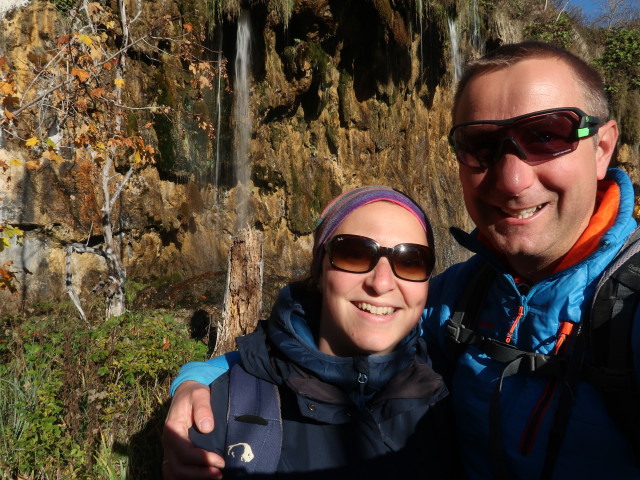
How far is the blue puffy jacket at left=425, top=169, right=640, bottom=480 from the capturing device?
1449mm

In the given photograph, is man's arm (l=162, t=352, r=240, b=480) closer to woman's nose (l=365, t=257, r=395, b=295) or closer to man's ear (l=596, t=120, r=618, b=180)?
woman's nose (l=365, t=257, r=395, b=295)

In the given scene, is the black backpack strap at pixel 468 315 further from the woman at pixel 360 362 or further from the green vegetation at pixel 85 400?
the green vegetation at pixel 85 400

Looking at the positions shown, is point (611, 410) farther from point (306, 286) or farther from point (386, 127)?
point (386, 127)

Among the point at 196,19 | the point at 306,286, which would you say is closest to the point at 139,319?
the point at 306,286

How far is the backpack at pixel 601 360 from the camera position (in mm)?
1369

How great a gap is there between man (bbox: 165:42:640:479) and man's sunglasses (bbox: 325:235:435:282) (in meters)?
0.30

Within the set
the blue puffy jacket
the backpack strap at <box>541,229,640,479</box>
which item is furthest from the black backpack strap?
the backpack strap at <box>541,229,640,479</box>

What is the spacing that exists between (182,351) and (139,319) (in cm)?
68

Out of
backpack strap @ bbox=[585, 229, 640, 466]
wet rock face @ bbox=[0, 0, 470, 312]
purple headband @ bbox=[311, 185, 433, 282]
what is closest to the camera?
backpack strap @ bbox=[585, 229, 640, 466]

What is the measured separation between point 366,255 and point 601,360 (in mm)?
781

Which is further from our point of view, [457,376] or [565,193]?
[457,376]

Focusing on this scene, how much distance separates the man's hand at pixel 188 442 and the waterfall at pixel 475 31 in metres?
15.8

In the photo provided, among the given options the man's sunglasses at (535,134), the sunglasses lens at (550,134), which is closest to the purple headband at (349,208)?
the man's sunglasses at (535,134)

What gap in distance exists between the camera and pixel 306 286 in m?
2.03
